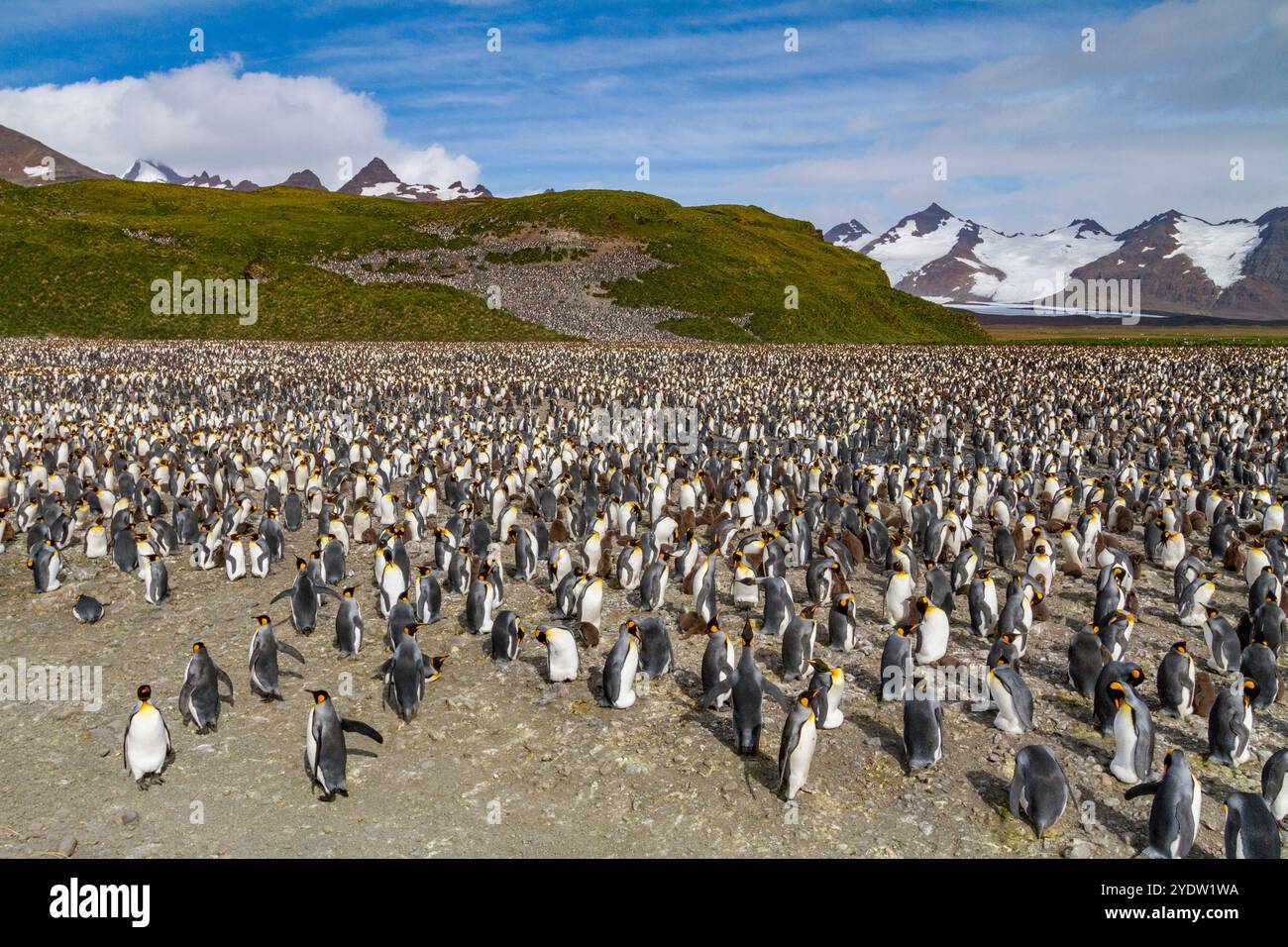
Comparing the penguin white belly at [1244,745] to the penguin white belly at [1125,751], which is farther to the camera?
the penguin white belly at [1244,745]

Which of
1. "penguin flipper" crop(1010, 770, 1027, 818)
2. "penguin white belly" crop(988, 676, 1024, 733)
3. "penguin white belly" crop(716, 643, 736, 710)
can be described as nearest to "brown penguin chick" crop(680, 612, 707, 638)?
"penguin white belly" crop(716, 643, 736, 710)

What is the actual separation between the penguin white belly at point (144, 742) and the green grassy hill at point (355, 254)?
59.0 m

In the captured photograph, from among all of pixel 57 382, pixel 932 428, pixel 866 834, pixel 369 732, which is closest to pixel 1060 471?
pixel 932 428

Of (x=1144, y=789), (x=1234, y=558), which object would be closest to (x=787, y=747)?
(x=1144, y=789)

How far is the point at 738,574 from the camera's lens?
1052 centimetres

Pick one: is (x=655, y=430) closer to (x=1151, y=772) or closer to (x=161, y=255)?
(x=1151, y=772)

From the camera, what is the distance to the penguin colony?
708 cm

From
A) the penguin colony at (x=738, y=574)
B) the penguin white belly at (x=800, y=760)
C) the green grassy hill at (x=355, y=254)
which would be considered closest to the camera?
the penguin white belly at (x=800, y=760)

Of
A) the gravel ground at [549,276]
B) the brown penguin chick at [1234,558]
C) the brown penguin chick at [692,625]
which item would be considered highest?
the gravel ground at [549,276]

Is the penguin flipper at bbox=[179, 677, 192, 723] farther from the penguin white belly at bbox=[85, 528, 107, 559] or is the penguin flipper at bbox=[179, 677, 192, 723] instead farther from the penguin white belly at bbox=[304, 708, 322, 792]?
the penguin white belly at bbox=[85, 528, 107, 559]

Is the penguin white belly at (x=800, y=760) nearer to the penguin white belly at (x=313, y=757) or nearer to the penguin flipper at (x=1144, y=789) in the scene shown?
the penguin flipper at (x=1144, y=789)

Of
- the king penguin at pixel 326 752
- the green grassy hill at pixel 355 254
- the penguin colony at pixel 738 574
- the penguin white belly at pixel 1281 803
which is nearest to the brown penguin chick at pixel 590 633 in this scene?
the penguin colony at pixel 738 574

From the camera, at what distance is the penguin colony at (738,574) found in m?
7.08

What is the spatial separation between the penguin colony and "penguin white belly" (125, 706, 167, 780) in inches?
0.9
